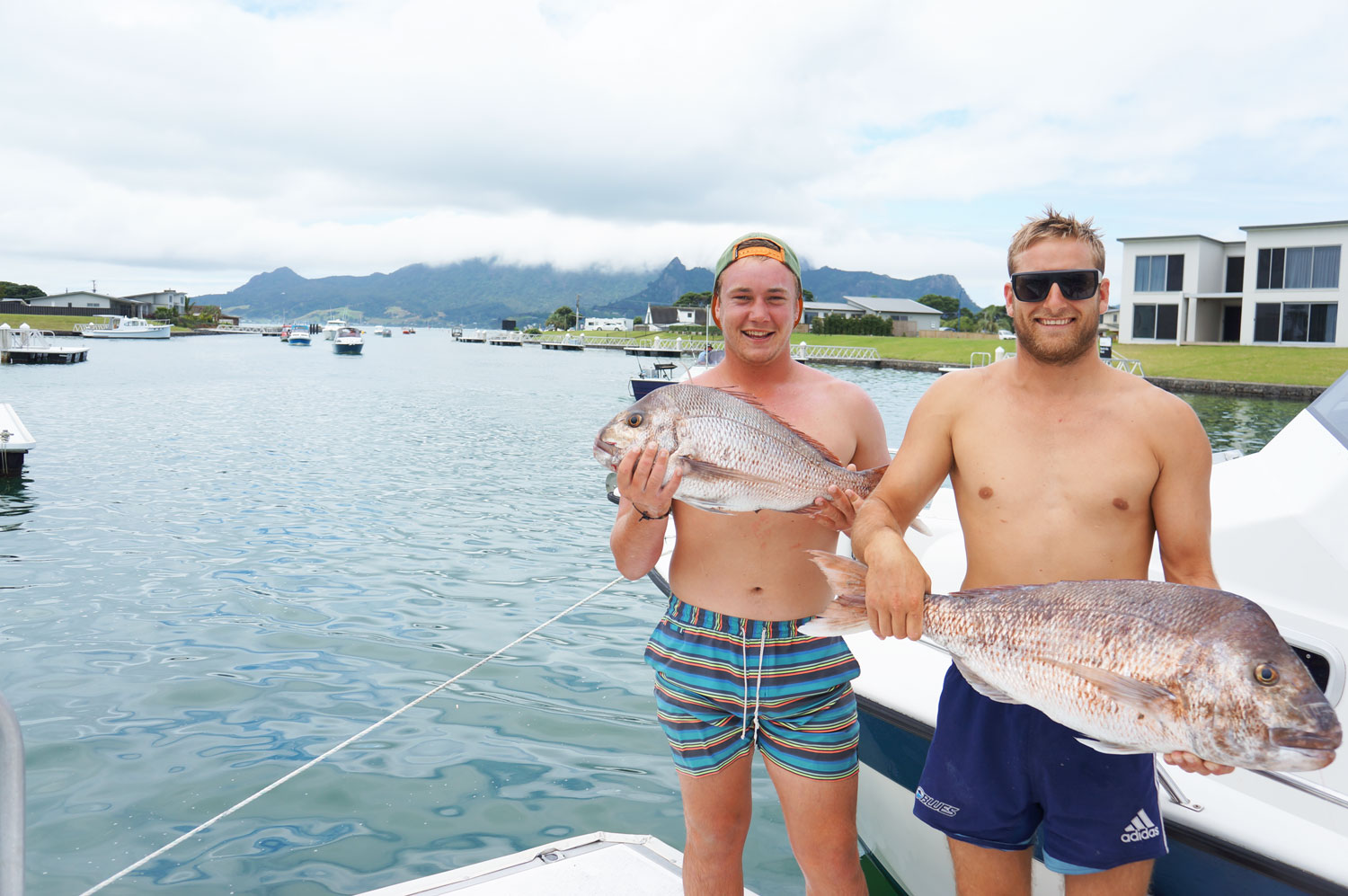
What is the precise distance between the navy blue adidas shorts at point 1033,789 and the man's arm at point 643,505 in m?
1.04

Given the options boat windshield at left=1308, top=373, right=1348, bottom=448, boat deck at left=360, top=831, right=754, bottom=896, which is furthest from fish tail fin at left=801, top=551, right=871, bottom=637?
boat windshield at left=1308, top=373, right=1348, bottom=448

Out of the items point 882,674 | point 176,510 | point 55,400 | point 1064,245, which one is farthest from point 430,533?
point 55,400

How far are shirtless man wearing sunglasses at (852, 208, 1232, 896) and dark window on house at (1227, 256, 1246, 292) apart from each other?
58.4 meters

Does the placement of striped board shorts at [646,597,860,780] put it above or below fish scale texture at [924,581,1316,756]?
below

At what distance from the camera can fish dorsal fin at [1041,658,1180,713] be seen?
1.97m

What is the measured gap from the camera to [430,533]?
44.4 feet

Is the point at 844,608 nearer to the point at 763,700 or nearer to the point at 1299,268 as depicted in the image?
the point at 763,700

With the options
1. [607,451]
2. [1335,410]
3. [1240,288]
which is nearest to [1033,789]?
[607,451]

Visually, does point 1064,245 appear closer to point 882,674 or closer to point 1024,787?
point 1024,787

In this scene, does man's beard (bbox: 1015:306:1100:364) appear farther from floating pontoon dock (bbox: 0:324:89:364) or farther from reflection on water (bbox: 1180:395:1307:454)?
floating pontoon dock (bbox: 0:324:89:364)

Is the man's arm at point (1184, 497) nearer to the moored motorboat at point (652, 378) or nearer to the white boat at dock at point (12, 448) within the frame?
the white boat at dock at point (12, 448)

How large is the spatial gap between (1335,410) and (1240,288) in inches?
2291

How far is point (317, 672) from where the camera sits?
319 inches

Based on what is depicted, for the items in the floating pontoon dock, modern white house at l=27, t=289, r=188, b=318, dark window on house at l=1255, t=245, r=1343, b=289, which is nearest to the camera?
dark window on house at l=1255, t=245, r=1343, b=289
